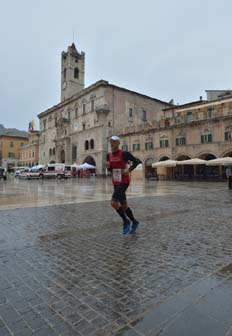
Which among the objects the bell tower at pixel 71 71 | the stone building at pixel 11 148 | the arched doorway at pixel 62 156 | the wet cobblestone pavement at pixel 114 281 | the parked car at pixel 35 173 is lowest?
the wet cobblestone pavement at pixel 114 281

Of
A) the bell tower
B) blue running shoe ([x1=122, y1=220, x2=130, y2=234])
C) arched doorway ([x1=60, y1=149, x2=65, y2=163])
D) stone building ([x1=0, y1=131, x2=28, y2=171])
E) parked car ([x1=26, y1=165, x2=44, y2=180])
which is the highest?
the bell tower

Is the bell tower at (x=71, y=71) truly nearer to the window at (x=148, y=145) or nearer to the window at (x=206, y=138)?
the window at (x=148, y=145)

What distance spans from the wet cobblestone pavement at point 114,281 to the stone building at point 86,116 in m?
34.8

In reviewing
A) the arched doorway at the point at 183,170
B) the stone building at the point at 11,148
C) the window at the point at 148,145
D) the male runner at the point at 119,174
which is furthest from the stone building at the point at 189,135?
the stone building at the point at 11,148

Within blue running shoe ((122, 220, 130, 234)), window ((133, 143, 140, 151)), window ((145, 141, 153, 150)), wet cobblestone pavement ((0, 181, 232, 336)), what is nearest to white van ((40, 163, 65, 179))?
window ((133, 143, 140, 151))

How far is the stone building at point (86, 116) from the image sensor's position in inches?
1746

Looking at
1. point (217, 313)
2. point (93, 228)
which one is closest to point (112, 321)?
point (217, 313)

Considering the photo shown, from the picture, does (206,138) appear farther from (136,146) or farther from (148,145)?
(136,146)

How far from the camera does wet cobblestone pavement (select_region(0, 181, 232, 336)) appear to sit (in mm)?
1985

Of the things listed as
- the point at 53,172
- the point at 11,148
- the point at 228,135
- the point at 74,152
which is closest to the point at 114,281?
the point at 228,135

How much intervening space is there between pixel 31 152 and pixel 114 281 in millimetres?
73916

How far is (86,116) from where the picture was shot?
4866 centimetres

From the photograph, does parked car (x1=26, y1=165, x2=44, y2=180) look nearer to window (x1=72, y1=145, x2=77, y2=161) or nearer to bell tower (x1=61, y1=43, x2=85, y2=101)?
window (x1=72, y1=145, x2=77, y2=161)

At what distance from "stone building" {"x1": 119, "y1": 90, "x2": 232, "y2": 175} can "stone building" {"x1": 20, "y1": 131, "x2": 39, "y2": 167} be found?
3857cm
